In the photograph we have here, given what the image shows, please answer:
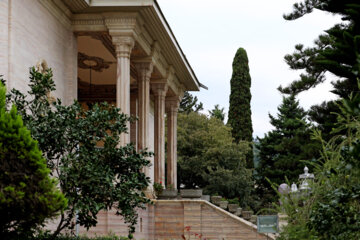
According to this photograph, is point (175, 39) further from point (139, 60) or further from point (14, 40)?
point (14, 40)

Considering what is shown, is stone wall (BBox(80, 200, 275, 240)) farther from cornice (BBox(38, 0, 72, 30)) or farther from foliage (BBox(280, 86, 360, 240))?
foliage (BBox(280, 86, 360, 240))

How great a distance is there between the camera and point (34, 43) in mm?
17156

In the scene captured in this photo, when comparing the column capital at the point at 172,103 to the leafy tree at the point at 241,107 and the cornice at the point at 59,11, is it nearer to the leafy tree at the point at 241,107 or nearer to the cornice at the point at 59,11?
the cornice at the point at 59,11

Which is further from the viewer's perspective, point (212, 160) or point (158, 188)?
point (212, 160)

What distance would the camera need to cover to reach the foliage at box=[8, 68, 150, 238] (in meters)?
12.2

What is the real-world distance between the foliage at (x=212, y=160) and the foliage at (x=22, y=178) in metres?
29.3

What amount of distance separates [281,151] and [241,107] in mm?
4705

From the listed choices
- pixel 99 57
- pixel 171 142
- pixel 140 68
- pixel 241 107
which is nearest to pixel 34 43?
pixel 140 68

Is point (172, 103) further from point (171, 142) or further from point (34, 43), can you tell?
point (34, 43)

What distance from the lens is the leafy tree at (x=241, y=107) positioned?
1746 inches

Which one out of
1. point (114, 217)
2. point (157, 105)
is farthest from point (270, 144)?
point (114, 217)

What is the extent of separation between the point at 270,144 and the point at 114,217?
29.1 meters

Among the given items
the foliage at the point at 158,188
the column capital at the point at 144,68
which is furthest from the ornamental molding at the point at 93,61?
the foliage at the point at 158,188

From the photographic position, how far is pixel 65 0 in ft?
61.9
